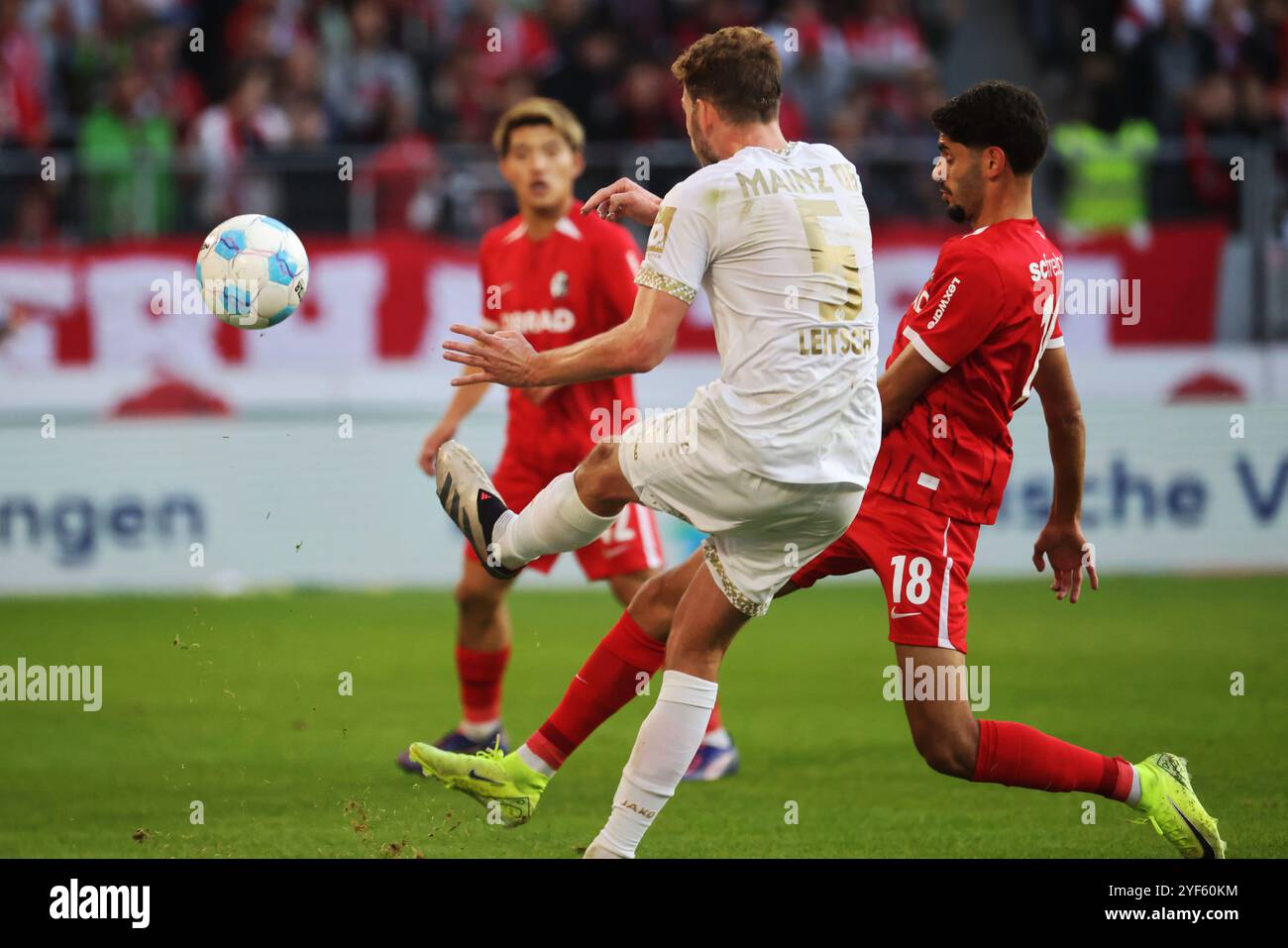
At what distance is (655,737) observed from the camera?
16.5 ft

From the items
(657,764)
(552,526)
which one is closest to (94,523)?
(552,526)

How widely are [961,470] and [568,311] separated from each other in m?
2.37

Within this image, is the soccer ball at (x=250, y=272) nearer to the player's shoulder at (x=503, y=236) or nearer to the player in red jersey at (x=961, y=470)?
the player in red jersey at (x=961, y=470)

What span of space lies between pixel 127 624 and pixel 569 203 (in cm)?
454

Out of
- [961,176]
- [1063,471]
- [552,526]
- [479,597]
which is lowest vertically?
[479,597]

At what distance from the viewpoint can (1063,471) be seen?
5.66 m

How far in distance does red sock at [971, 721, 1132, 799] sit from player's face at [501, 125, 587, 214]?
3.09 meters

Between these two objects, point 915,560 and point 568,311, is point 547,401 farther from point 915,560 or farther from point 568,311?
point 915,560

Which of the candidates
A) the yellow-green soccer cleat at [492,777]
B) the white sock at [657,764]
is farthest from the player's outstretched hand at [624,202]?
the yellow-green soccer cleat at [492,777]

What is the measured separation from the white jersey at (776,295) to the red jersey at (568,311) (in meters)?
2.34

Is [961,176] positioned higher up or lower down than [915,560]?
higher up

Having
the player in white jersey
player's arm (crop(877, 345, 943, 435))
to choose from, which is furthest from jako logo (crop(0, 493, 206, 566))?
player's arm (crop(877, 345, 943, 435))
